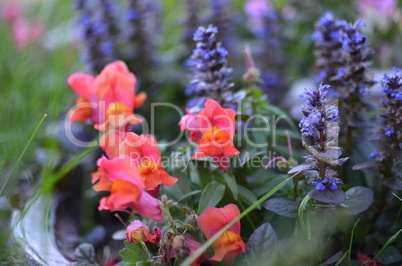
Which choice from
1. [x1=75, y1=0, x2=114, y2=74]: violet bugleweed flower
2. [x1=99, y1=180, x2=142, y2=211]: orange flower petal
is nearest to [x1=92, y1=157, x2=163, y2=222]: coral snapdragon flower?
[x1=99, y1=180, x2=142, y2=211]: orange flower petal

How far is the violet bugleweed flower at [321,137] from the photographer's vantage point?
893mm

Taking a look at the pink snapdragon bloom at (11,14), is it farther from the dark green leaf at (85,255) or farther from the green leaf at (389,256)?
the green leaf at (389,256)

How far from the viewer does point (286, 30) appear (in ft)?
7.59

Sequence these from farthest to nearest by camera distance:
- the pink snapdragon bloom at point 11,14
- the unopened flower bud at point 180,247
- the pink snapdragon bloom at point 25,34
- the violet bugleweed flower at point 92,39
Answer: the pink snapdragon bloom at point 11,14 < the pink snapdragon bloom at point 25,34 < the violet bugleweed flower at point 92,39 < the unopened flower bud at point 180,247

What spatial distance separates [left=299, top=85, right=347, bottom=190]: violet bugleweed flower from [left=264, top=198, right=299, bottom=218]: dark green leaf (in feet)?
0.25

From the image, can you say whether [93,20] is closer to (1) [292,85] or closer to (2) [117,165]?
(1) [292,85]

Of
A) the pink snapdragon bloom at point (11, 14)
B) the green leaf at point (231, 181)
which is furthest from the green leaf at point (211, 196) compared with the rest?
the pink snapdragon bloom at point (11, 14)

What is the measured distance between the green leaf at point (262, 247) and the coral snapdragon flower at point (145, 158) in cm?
20

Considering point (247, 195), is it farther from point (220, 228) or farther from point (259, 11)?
point (259, 11)

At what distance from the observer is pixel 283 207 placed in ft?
3.19

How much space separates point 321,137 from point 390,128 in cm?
21

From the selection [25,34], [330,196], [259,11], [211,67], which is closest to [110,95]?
[211,67]

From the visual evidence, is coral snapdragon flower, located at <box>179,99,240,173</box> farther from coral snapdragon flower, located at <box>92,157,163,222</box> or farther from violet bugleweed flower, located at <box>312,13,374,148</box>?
violet bugleweed flower, located at <box>312,13,374,148</box>

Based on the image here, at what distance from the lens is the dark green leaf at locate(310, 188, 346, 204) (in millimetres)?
893
